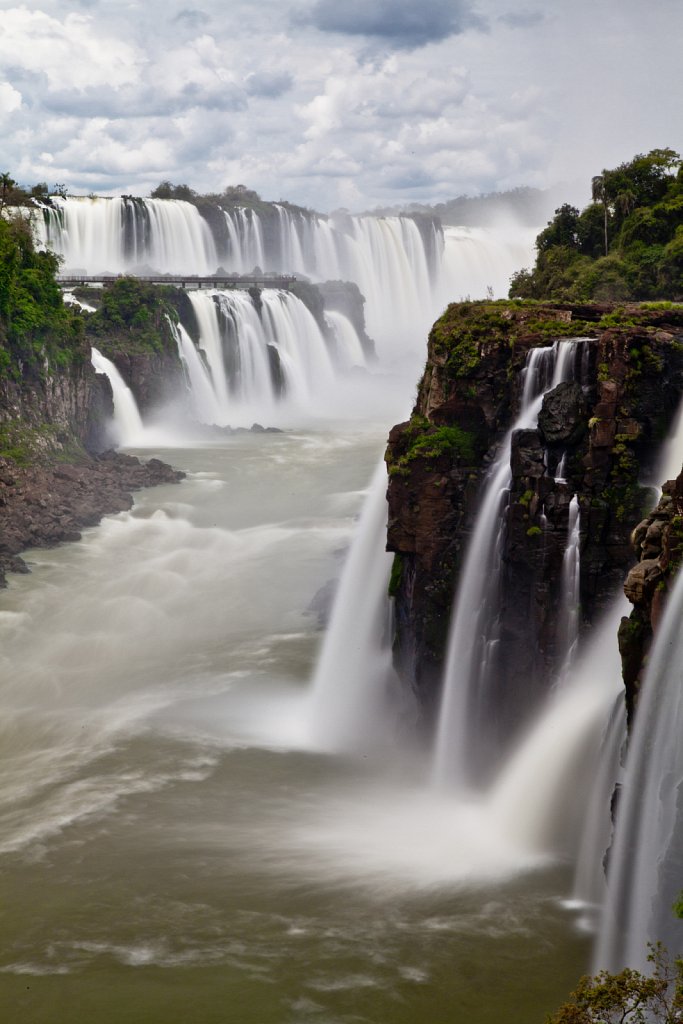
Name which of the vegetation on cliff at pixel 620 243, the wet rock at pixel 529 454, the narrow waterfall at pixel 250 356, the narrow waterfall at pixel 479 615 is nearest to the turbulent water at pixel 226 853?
the narrow waterfall at pixel 479 615

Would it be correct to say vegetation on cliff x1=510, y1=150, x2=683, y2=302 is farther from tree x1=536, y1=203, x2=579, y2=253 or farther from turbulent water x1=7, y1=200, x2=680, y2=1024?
turbulent water x1=7, y1=200, x2=680, y2=1024

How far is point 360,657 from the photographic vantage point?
26.1m

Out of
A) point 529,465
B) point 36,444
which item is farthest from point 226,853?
point 36,444

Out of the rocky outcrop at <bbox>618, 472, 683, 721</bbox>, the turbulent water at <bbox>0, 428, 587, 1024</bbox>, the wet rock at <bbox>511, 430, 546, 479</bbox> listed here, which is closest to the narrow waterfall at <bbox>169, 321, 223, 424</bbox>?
the turbulent water at <bbox>0, 428, 587, 1024</bbox>

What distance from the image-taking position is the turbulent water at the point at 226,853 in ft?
50.7

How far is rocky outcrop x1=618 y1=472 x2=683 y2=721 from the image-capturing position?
13.8m

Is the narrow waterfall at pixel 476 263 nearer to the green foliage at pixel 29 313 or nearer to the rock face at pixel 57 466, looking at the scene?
the rock face at pixel 57 466

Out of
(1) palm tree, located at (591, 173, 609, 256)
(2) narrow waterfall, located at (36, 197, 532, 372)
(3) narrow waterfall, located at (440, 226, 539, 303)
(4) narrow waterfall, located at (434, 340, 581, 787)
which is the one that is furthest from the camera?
(3) narrow waterfall, located at (440, 226, 539, 303)

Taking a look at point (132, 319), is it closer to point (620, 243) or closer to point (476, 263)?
point (620, 243)

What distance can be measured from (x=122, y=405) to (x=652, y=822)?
155 ft

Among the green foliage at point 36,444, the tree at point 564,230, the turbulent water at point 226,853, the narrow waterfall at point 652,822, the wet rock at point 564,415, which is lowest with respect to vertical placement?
the turbulent water at point 226,853

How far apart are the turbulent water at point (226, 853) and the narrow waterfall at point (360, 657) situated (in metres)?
0.49

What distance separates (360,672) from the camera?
2583 centimetres

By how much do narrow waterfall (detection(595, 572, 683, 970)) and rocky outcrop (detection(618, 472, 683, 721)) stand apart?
0.35 meters
